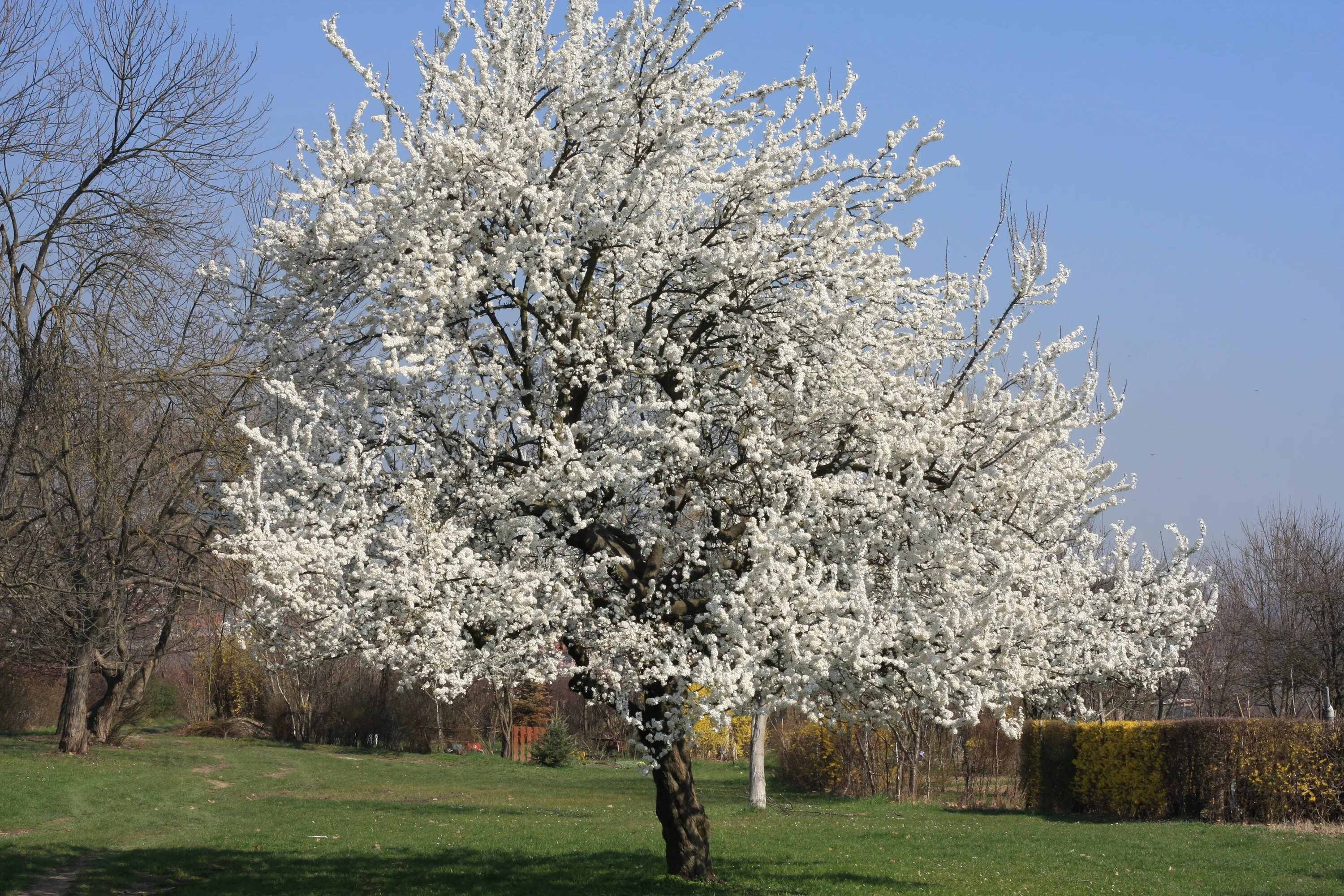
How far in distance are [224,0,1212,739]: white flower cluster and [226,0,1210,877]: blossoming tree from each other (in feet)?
0.13

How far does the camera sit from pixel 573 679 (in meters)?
9.70

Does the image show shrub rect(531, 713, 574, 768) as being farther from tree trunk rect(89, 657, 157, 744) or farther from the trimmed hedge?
the trimmed hedge

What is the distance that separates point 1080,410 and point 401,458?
5627 millimetres

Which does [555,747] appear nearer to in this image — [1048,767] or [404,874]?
[1048,767]

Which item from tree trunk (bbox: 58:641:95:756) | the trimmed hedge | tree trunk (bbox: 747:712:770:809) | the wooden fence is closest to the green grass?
tree trunk (bbox: 747:712:770:809)

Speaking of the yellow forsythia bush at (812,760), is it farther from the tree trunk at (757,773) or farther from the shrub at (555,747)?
the shrub at (555,747)

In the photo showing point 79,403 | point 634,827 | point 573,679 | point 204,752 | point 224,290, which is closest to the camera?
point 573,679

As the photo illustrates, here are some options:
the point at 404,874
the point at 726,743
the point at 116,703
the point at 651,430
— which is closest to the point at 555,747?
the point at 726,743

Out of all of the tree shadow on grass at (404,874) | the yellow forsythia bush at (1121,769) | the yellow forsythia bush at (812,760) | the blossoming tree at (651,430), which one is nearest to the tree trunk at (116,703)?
the tree shadow on grass at (404,874)

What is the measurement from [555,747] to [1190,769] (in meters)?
18.7

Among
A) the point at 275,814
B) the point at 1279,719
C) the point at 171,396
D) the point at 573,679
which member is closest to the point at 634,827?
the point at 275,814

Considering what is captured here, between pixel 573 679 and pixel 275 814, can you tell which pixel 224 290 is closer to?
pixel 573 679

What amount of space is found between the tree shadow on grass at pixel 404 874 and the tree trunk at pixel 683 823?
241 mm

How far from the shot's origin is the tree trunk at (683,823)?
1038 centimetres
